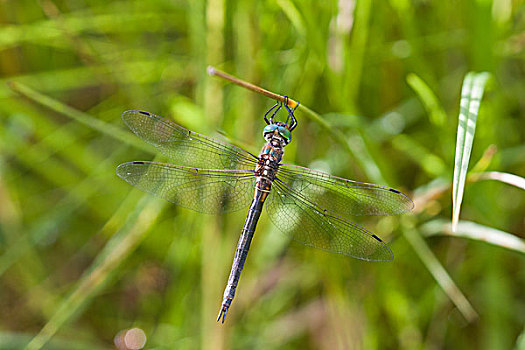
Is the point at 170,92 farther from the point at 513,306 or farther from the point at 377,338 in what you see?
the point at 513,306

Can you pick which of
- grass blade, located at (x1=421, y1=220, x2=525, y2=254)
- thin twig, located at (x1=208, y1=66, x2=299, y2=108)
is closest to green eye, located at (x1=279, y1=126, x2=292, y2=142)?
thin twig, located at (x1=208, y1=66, x2=299, y2=108)

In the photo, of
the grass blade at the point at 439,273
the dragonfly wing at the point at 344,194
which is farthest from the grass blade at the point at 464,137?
the grass blade at the point at 439,273

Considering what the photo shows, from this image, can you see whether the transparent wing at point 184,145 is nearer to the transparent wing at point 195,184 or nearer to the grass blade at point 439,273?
the transparent wing at point 195,184

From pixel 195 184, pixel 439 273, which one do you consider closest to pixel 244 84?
pixel 195 184

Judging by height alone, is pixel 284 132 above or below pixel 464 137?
above

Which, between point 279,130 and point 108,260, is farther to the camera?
point 108,260

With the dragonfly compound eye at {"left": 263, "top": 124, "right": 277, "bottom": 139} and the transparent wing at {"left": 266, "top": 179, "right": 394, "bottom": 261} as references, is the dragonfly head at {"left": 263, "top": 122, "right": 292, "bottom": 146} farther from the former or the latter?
the transparent wing at {"left": 266, "top": 179, "right": 394, "bottom": 261}

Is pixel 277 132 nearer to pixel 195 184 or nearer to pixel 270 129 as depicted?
pixel 270 129
